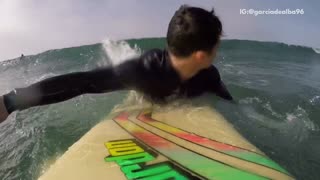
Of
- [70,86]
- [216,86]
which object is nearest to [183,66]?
[216,86]

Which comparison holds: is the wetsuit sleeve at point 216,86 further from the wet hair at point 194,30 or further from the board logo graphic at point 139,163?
the board logo graphic at point 139,163

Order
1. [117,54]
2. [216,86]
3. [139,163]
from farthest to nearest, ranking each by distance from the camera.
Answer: [117,54]
[216,86]
[139,163]

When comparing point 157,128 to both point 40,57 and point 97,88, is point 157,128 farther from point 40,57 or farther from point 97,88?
point 40,57

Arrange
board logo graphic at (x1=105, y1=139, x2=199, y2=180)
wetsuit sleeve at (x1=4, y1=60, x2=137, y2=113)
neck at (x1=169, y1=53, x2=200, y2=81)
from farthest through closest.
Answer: neck at (x1=169, y1=53, x2=200, y2=81) < wetsuit sleeve at (x1=4, y1=60, x2=137, y2=113) < board logo graphic at (x1=105, y1=139, x2=199, y2=180)

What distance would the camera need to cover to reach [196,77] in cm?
338

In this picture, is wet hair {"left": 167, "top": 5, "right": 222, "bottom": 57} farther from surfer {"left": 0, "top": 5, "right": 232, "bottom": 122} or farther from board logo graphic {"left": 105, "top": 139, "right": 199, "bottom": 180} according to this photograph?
board logo graphic {"left": 105, "top": 139, "right": 199, "bottom": 180}

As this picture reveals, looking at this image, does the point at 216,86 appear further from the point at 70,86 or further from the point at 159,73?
the point at 70,86

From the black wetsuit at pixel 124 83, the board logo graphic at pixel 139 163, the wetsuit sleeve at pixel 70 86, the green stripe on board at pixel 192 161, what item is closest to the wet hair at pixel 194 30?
the black wetsuit at pixel 124 83

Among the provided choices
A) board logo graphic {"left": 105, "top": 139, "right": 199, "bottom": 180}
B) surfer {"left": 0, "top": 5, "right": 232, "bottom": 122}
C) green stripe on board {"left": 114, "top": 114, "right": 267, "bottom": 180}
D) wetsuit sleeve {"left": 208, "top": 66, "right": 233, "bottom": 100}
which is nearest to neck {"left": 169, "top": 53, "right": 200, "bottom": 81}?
surfer {"left": 0, "top": 5, "right": 232, "bottom": 122}

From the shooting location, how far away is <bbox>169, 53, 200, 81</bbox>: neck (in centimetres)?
303

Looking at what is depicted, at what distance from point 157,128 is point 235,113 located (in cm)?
186

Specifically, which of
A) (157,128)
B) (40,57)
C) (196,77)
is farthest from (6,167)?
(40,57)

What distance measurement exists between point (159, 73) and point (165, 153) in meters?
0.96

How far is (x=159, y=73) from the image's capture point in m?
3.16
